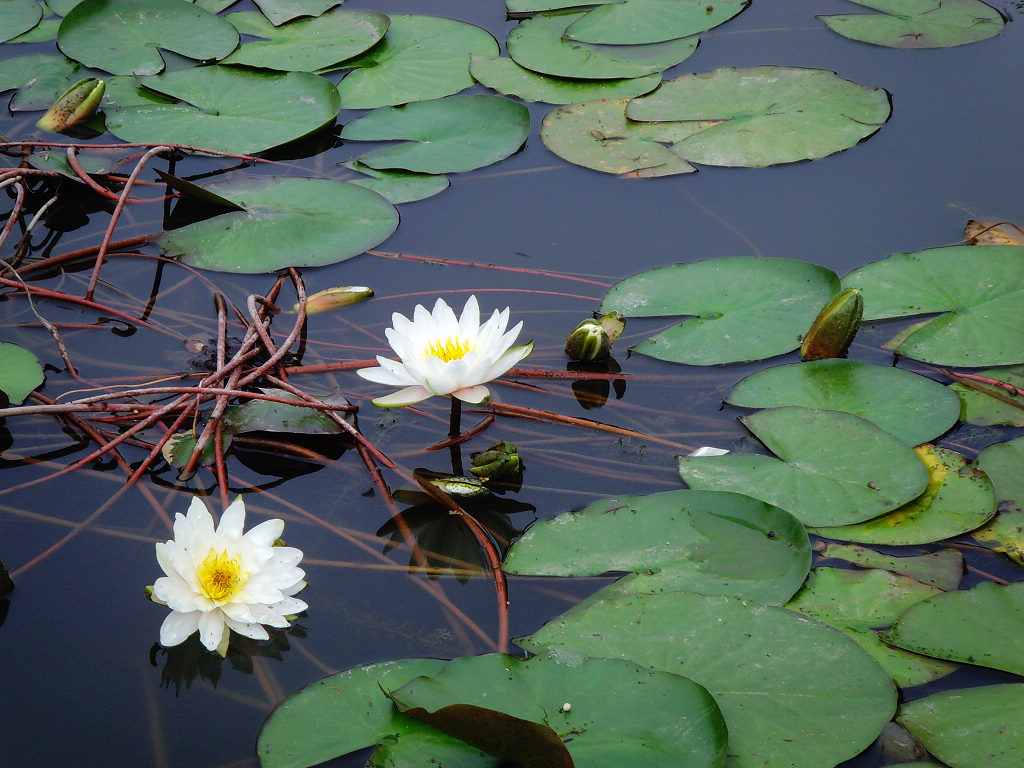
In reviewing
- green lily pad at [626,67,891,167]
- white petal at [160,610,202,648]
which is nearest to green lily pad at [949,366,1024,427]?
green lily pad at [626,67,891,167]

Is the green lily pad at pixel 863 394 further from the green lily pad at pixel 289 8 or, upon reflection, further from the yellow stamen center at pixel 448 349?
the green lily pad at pixel 289 8

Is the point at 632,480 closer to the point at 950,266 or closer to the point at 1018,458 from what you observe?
the point at 1018,458

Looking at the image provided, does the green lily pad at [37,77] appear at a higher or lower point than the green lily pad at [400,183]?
higher

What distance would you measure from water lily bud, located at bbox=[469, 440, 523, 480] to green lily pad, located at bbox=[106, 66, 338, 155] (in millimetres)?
2018

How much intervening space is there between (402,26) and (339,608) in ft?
11.0

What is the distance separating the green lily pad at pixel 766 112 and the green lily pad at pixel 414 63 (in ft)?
3.07

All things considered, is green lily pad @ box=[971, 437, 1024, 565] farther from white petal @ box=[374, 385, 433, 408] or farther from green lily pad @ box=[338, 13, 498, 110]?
green lily pad @ box=[338, 13, 498, 110]

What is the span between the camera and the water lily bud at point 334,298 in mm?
2951

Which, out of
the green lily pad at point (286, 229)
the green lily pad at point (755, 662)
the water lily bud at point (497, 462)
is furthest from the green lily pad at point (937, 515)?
the green lily pad at point (286, 229)

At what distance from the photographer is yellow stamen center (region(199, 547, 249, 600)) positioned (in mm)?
1921

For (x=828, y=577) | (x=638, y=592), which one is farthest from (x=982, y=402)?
(x=638, y=592)

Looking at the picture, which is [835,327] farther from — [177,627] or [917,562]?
[177,627]

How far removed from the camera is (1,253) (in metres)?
3.29

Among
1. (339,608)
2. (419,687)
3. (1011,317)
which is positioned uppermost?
(1011,317)
